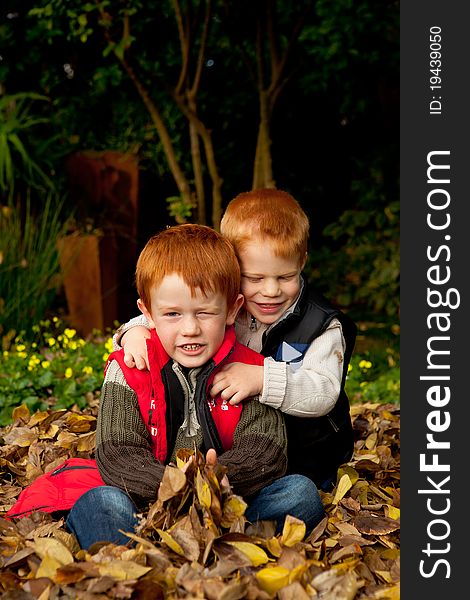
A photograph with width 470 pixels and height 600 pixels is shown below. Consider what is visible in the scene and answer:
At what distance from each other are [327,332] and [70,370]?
192 centimetres

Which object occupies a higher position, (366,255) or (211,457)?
(366,255)

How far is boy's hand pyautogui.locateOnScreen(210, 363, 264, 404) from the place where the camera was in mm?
2514

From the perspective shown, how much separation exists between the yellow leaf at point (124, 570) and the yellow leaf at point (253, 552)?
0.84 ft

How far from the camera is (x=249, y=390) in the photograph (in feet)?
8.28

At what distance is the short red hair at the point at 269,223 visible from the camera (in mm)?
2629

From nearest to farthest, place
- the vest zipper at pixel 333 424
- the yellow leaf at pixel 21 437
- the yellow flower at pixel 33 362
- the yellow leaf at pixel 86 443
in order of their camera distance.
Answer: the vest zipper at pixel 333 424
the yellow leaf at pixel 86 443
the yellow leaf at pixel 21 437
the yellow flower at pixel 33 362

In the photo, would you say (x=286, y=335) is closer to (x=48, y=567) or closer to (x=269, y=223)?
(x=269, y=223)

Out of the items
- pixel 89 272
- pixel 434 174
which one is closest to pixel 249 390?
pixel 434 174

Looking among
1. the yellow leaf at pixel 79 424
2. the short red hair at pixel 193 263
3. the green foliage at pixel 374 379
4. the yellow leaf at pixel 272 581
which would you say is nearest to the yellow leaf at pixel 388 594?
the yellow leaf at pixel 272 581

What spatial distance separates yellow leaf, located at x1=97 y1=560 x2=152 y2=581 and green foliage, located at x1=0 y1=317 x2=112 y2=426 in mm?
1958

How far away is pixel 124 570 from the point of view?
216cm

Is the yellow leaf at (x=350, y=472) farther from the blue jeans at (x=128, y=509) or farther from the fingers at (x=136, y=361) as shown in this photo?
the fingers at (x=136, y=361)

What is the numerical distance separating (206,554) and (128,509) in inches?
10.6

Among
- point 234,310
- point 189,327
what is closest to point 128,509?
point 189,327
